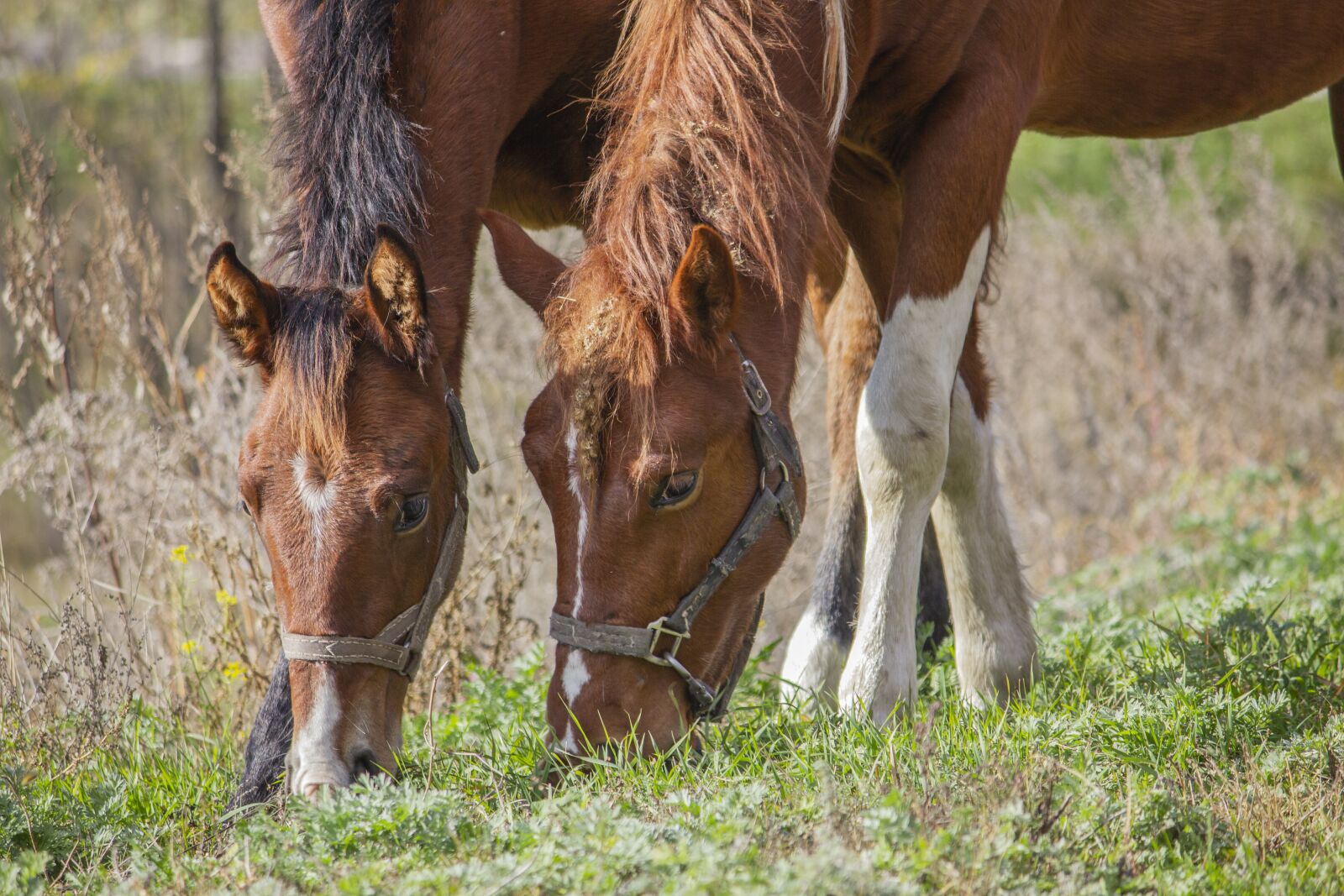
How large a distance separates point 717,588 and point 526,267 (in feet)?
2.93

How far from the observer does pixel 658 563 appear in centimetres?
268

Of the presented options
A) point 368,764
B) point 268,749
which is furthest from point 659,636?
point 268,749

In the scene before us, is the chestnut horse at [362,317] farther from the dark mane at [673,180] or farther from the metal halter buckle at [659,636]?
the metal halter buckle at [659,636]

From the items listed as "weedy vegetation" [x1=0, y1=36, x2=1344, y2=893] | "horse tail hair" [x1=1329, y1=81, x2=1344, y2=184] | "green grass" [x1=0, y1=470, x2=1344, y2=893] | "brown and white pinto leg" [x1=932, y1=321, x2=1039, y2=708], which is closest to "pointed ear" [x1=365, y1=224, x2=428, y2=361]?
Result: "weedy vegetation" [x1=0, y1=36, x2=1344, y2=893]

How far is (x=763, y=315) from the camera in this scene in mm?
2910

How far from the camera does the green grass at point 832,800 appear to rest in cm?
204

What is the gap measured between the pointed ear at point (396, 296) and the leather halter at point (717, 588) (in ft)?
2.37

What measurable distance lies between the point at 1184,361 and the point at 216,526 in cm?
568

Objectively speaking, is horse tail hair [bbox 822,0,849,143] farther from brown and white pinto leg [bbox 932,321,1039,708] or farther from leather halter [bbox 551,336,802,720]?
brown and white pinto leg [bbox 932,321,1039,708]

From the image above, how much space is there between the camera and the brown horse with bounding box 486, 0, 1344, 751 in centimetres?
265

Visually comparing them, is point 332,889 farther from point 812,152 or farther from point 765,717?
point 812,152

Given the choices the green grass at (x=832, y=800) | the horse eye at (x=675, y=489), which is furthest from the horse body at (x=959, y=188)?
the horse eye at (x=675, y=489)

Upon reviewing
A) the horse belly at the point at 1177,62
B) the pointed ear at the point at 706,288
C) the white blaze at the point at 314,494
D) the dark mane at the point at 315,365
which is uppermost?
the horse belly at the point at 1177,62

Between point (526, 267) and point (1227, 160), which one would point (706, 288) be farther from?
point (1227, 160)
